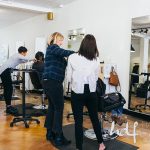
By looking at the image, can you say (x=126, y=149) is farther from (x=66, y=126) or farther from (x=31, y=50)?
(x=31, y=50)

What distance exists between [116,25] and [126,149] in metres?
2.52

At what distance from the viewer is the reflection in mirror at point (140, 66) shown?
3922 millimetres

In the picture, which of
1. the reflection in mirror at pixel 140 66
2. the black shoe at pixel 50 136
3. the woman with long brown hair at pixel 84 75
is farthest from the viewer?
the reflection in mirror at pixel 140 66

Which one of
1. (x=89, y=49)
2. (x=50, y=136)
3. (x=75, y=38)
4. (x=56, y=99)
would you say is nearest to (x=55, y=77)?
(x=56, y=99)

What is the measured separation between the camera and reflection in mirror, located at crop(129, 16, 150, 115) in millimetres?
3922

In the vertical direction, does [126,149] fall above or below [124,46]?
below

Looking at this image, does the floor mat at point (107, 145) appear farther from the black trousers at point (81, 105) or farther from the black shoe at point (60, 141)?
the black trousers at point (81, 105)

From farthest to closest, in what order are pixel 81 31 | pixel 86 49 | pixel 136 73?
pixel 81 31
pixel 136 73
pixel 86 49

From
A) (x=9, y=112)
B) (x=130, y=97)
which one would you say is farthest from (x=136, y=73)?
(x=9, y=112)

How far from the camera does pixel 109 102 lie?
8.89ft

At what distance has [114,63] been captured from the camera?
14.3ft

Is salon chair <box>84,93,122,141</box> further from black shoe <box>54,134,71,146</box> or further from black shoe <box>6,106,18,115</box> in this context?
black shoe <box>6,106,18,115</box>

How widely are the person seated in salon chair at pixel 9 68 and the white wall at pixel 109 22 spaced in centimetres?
160

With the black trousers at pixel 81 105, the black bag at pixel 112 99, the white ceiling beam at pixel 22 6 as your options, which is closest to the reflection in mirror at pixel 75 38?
the white ceiling beam at pixel 22 6
